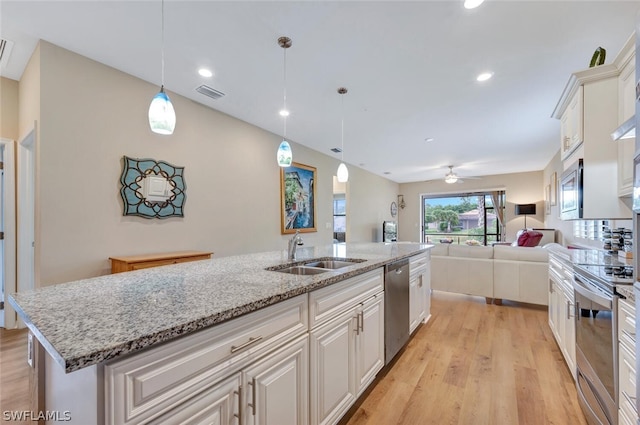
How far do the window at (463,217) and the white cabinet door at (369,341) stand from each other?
287 inches

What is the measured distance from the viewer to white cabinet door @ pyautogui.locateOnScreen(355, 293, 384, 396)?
1817mm

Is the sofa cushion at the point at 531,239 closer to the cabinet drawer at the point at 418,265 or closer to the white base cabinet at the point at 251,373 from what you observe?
the cabinet drawer at the point at 418,265

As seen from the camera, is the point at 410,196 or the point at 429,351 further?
the point at 410,196

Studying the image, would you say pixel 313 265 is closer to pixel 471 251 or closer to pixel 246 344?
pixel 246 344

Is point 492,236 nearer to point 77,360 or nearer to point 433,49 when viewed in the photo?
point 433,49

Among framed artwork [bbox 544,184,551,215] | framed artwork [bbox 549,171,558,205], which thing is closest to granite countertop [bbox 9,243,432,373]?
framed artwork [bbox 549,171,558,205]

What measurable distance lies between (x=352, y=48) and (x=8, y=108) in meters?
3.61

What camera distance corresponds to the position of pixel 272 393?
117 cm

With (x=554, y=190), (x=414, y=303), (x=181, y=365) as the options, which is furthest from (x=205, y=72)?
(x=554, y=190)

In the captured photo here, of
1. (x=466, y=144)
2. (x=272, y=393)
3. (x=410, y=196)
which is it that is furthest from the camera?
(x=410, y=196)

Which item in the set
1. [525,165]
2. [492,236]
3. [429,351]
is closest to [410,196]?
[492,236]

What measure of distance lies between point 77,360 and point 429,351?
9.04 ft

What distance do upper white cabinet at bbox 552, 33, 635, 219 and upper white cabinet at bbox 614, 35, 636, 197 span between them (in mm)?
16

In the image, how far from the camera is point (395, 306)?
2.36 metres
